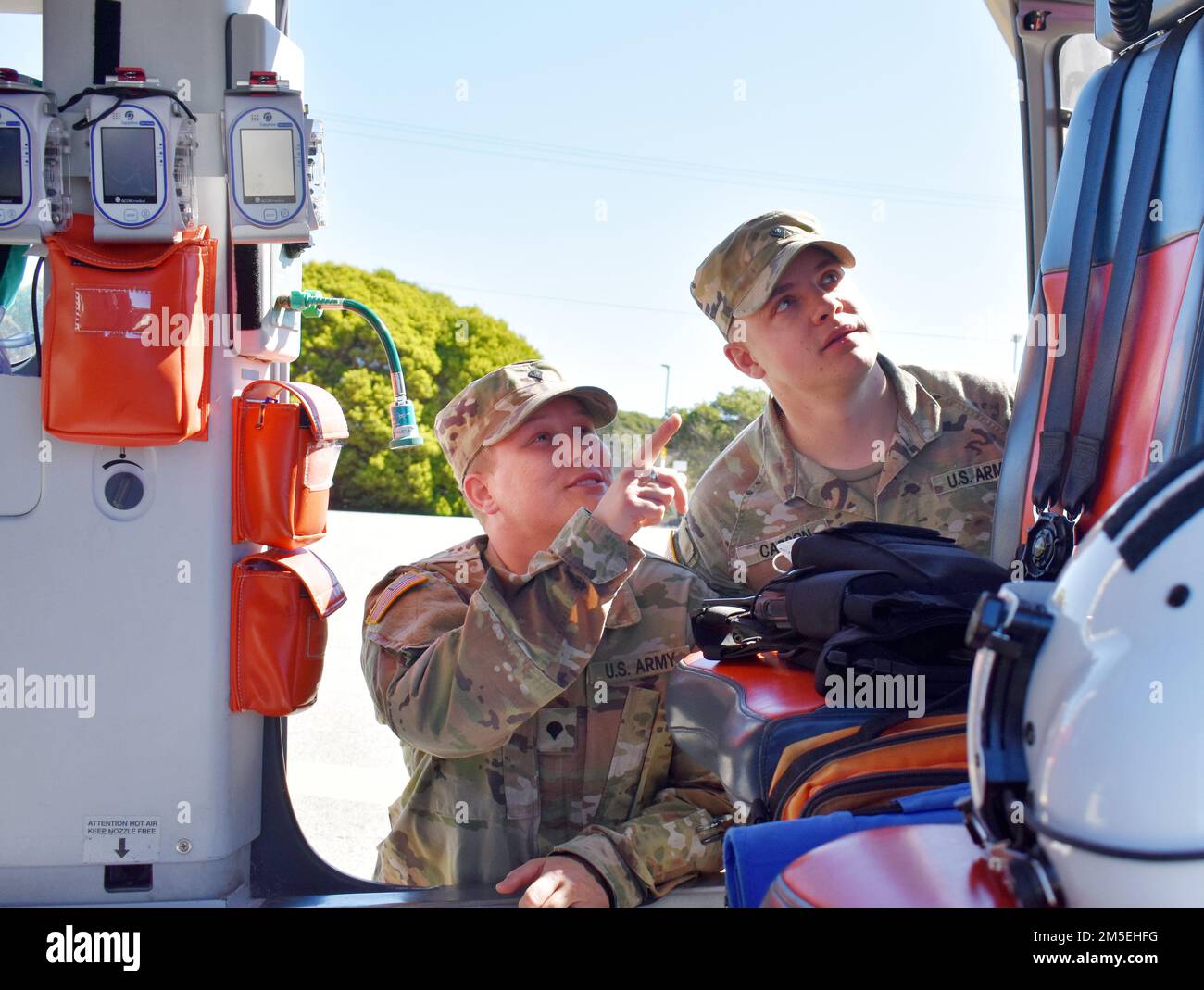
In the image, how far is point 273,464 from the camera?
6.73 feet

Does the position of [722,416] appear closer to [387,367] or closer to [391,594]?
[387,367]

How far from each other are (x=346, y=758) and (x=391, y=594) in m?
2.78

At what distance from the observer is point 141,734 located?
6.63 ft

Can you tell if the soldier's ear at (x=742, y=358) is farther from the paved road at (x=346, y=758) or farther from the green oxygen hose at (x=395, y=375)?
the green oxygen hose at (x=395, y=375)

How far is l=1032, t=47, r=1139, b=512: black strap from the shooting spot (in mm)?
1374

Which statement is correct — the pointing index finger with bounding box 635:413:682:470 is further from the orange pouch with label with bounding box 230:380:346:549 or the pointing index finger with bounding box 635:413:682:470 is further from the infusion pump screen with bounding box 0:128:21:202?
the infusion pump screen with bounding box 0:128:21:202

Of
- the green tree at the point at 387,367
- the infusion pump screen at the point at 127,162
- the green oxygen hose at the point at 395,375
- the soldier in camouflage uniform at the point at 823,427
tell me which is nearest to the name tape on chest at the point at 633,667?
the soldier in camouflage uniform at the point at 823,427

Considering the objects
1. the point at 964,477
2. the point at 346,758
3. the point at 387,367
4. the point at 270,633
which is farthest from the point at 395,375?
the point at 387,367

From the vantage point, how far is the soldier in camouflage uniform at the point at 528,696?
186cm

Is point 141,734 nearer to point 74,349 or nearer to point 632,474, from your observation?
point 74,349

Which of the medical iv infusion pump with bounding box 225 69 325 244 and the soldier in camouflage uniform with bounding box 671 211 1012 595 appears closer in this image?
the medical iv infusion pump with bounding box 225 69 325 244

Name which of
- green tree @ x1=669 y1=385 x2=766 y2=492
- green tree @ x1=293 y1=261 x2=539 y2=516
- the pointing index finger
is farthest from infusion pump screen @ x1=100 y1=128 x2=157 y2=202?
green tree @ x1=669 y1=385 x2=766 y2=492

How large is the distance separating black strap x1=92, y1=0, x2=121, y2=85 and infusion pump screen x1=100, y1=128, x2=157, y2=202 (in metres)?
0.18

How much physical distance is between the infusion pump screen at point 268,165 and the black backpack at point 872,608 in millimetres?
1044
